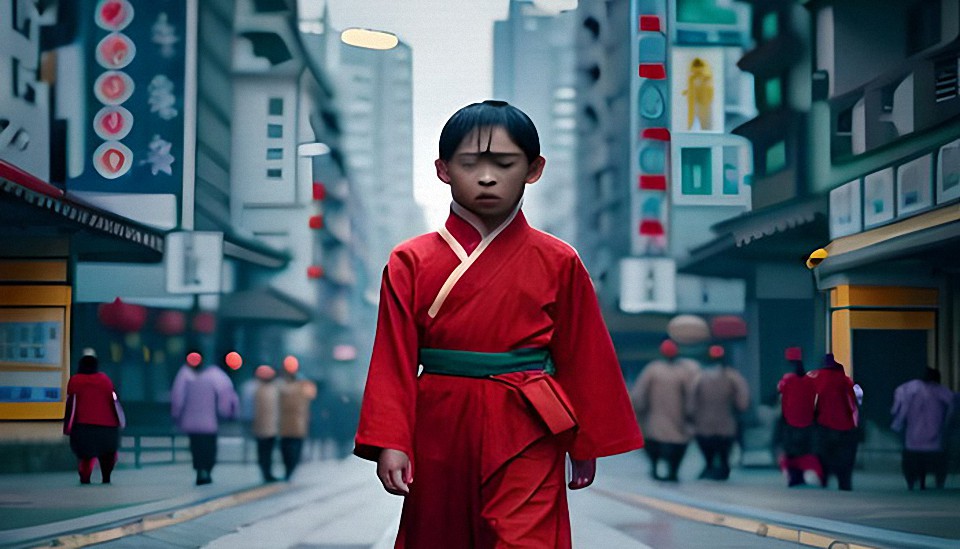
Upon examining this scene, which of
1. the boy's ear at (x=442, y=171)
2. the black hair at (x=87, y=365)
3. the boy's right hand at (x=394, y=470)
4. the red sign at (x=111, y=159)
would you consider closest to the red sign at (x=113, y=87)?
the red sign at (x=111, y=159)

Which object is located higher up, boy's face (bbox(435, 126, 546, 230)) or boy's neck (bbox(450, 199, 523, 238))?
boy's face (bbox(435, 126, 546, 230))

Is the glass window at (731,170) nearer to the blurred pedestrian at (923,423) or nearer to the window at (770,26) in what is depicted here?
the window at (770,26)

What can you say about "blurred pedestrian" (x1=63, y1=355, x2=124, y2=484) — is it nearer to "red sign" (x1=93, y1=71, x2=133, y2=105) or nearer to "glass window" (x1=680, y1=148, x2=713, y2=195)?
"red sign" (x1=93, y1=71, x2=133, y2=105)

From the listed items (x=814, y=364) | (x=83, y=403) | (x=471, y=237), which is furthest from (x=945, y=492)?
(x=83, y=403)

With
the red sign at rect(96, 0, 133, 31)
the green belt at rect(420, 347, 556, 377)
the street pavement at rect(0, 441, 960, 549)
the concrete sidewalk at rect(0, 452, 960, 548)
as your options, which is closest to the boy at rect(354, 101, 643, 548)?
the green belt at rect(420, 347, 556, 377)

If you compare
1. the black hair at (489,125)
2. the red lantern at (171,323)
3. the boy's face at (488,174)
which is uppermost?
the black hair at (489,125)

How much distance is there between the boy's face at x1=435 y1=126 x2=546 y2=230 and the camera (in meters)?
2.98

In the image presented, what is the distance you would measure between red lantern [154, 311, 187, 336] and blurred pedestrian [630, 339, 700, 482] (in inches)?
102

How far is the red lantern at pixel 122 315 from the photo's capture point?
6234 millimetres

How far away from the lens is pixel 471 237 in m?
3.01

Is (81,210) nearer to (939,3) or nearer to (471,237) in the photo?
(471,237)

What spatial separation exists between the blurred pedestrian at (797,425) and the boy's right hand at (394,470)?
385 centimetres

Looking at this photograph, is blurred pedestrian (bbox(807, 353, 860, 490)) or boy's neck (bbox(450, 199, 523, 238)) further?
blurred pedestrian (bbox(807, 353, 860, 490))

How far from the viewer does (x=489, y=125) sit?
9.89 feet
